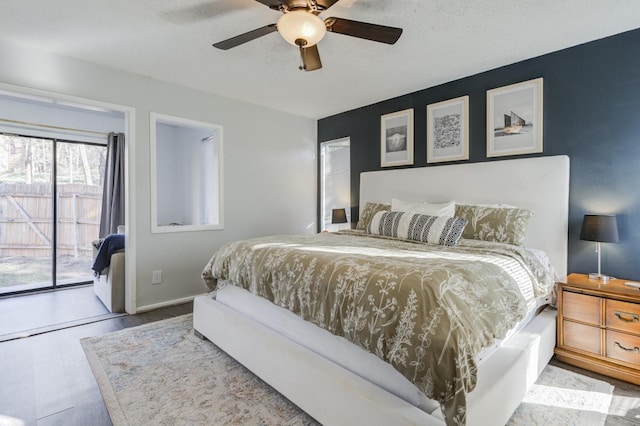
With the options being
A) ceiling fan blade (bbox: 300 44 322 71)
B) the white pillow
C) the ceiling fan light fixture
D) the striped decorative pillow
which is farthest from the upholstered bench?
the white pillow

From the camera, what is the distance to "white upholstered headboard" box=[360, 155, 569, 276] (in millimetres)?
2699

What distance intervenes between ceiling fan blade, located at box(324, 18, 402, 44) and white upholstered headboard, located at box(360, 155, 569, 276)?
1.79 metres

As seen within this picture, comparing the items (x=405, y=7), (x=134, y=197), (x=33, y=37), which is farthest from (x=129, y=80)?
(x=405, y=7)

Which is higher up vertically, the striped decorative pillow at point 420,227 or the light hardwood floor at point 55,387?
the striped decorative pillow at point 420,227

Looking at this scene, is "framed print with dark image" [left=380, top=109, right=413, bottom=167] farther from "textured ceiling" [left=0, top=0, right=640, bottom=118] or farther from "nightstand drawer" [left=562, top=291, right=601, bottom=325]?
"nightstand drawer" [left=562, top=291, right=601, bottom=325]

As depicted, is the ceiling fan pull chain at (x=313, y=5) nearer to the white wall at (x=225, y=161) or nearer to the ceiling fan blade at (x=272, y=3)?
the ceiling fan blade at (x=272, y=3)

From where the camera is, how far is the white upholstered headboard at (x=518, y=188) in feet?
8.86

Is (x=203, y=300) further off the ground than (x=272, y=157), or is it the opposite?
(x=272, y=157)

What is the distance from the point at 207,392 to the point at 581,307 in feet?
8.47

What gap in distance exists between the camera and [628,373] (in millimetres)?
2035

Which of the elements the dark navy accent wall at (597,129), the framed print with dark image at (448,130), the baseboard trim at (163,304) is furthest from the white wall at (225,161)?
the dark navy accent wall at (597,129)

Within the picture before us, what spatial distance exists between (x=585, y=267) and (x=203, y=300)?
318 cm

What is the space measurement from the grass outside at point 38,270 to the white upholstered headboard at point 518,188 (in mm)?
4629

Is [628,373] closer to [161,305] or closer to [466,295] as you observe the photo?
[466,295]
